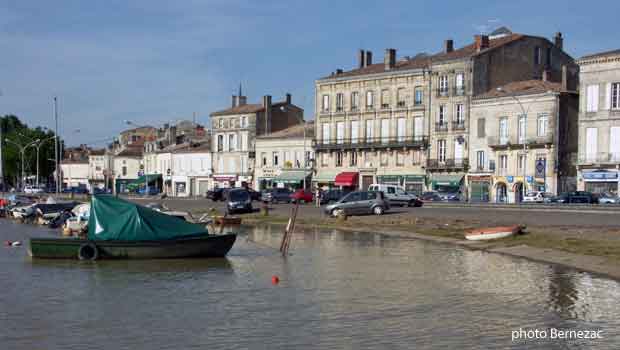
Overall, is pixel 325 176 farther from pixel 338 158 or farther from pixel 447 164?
pixel 447 164

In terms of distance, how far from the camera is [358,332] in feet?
56.5

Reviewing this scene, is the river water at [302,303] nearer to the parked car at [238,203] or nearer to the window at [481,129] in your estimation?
the parked car at [238,203]

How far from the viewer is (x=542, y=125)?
7212 cm

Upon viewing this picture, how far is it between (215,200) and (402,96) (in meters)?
22.3

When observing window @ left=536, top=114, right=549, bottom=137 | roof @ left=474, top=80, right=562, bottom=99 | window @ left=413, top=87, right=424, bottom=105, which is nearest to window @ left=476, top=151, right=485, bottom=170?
roof @ left=474, top=80, right=562, bottom=99

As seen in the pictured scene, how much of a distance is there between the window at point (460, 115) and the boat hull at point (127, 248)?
174 feet

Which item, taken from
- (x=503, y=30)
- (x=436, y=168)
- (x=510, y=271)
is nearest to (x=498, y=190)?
(x=436, y=168)

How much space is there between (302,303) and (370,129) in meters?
68.2

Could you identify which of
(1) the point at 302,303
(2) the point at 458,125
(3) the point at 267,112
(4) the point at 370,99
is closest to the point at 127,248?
(1) the point at 302,303

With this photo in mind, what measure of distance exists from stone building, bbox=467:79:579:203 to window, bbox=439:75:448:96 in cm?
382

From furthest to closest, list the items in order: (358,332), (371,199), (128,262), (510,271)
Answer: (371,199), (128,262), (510,271), (358,332)

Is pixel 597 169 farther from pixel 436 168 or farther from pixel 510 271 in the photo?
pixel 510 271

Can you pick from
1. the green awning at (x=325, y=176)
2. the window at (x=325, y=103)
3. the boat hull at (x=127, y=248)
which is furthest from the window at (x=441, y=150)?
the boat hull at (x=127, y=248)

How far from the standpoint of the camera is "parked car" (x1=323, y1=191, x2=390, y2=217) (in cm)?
5194
